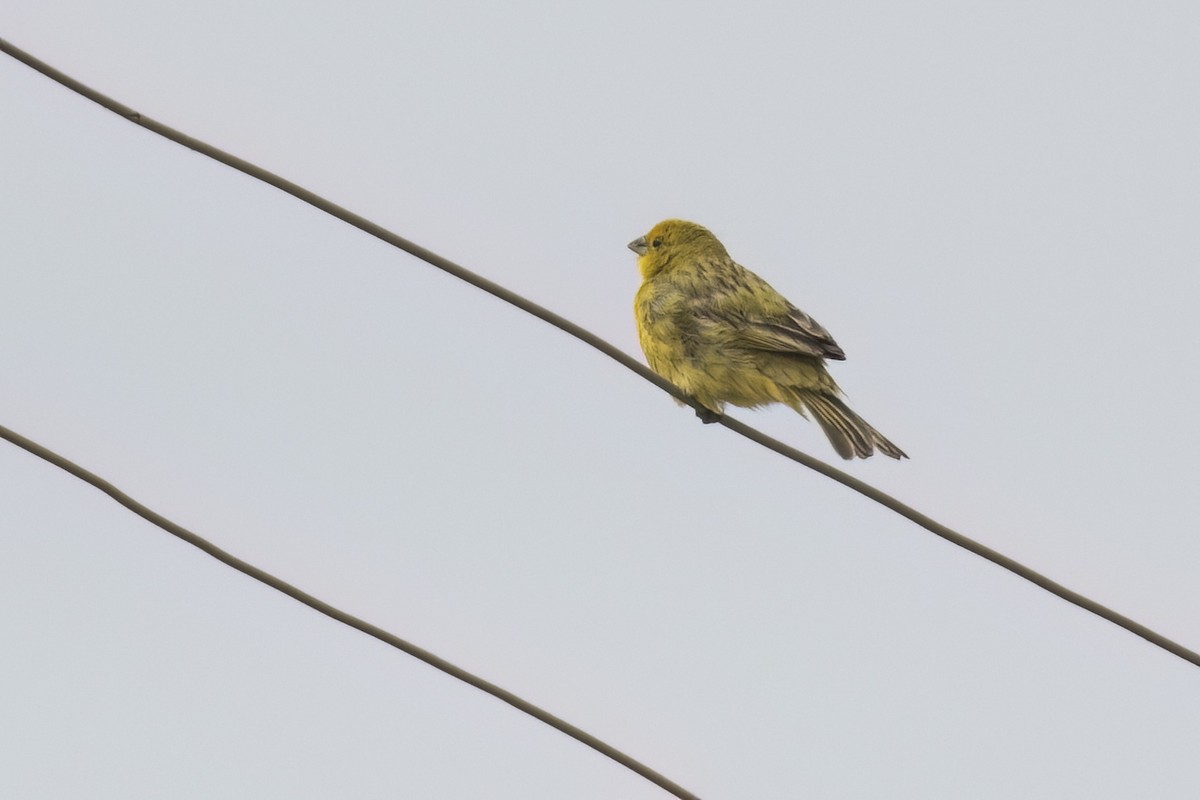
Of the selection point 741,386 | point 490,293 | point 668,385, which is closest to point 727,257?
point 741,386

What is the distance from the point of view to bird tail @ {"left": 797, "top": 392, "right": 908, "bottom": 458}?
913 cm

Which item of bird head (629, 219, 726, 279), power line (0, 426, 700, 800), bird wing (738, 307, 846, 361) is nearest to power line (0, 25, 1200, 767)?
power line (0, 426, 700, 800)

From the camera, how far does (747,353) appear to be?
9.37m

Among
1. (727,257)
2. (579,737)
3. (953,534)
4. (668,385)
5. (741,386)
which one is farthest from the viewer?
(727,257)

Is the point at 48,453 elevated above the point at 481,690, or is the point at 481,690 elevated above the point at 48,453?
the point at 48,453

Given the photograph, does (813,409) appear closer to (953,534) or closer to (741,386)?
(741,386)

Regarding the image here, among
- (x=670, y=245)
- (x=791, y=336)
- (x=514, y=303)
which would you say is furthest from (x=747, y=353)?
(x=514, y=303)

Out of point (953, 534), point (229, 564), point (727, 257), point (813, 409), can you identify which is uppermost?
point (727, 257)

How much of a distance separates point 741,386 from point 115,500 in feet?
15.2

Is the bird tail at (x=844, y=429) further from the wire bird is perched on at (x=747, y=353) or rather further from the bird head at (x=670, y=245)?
the bird head at (x=670, y=245)

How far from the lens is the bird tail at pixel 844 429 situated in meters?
9.13

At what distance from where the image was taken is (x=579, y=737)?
5133mm

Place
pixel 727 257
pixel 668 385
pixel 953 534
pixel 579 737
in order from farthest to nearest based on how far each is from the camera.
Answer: pixel 727 257
pixel 668 385
pixel 953 534
pixel 579 737

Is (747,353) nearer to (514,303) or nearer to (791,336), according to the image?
(791,336)
